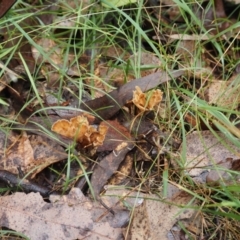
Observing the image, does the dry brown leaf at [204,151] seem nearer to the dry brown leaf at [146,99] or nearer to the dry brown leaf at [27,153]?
the dry brown leaf at [146,99]

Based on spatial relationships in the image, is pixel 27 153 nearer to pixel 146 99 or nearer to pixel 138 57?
pixel 146 99

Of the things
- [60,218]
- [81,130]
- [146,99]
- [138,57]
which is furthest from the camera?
[138,57]

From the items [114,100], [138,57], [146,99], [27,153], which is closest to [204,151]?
[146,99]

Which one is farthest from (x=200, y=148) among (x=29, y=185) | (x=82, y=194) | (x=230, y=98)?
(x=29, y=185)

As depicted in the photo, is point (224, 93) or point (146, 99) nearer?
point (146, 99)

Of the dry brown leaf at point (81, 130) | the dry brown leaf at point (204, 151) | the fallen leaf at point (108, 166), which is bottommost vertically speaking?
the dry brown leaf at point (204, 151)

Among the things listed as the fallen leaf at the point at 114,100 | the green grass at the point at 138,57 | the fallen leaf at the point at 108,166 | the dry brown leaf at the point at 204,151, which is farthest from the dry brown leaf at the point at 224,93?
the fallen leaf at the point at 108,166

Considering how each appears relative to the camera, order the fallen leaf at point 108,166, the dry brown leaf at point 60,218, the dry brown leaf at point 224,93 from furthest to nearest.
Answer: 1. the dry brown leaf at point 224,93
2. the fallen leaf at point 108,166
3. the dry brown leaf at point 60,218
